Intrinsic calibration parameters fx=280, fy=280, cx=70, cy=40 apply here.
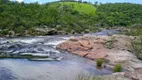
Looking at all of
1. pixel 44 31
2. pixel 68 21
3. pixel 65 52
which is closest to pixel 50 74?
pixel 65 52

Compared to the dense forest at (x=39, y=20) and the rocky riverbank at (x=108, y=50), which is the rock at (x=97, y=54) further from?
the dense forest at (x=39, y=20)

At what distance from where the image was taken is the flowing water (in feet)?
72.0

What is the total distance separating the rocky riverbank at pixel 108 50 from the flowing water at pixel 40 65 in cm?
158

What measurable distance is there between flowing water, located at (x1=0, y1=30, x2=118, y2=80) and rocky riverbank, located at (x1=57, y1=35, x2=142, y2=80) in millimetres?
1580

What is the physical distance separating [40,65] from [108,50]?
9.93 metres

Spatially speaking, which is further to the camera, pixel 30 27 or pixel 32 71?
pixel 30 27

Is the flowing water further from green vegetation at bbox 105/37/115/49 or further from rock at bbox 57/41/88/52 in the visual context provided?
green vegetation at bbox 105/37/115/49

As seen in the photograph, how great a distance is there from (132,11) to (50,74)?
10957 centimetres

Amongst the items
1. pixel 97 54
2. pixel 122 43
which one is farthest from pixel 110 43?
pixel 97 54

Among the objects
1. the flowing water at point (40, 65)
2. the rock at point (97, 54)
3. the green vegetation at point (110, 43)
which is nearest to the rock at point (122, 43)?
the green vegetation at point (110, 43)

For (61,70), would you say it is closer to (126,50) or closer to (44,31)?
(126,50)

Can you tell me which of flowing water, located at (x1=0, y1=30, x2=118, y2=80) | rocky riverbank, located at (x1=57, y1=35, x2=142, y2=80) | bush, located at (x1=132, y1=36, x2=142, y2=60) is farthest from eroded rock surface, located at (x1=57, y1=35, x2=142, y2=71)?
flowing water, located at (x1=0, y1=30, x2=118, y2=80)

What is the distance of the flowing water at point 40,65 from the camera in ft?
72.0

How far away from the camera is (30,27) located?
65.4 m
